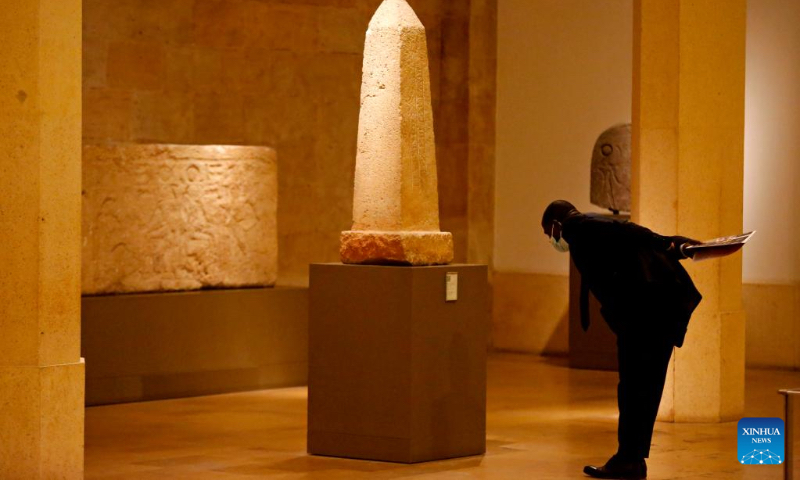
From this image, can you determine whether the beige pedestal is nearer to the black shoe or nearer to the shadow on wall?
Answer: the shadow on wall

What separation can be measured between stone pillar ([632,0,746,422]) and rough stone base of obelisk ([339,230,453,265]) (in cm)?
239

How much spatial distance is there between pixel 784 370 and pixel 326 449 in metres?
6.94

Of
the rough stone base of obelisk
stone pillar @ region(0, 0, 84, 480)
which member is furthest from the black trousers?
stone pillar @ region(0, 0, 84, 480)

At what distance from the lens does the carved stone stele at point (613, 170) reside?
47.8 ft

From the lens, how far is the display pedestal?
341 inches

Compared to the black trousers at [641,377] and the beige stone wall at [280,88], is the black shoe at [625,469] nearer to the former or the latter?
the black trousers at [641,377]

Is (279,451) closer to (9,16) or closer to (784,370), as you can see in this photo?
(9,16)

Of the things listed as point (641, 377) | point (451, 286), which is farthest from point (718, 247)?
point (451, 286)

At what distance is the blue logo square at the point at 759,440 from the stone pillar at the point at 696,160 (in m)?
4.94

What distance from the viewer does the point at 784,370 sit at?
14.4m

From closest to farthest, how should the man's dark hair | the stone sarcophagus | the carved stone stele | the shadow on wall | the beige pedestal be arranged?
1. the man's dark hair
2. the beige pedestal
3. the stone sarcophagus
4. the carved stone stele
5. the shadow on wall

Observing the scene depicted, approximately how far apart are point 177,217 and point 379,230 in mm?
4006

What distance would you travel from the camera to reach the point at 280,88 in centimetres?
1531

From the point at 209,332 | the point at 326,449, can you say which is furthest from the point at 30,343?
the point at 209,332
